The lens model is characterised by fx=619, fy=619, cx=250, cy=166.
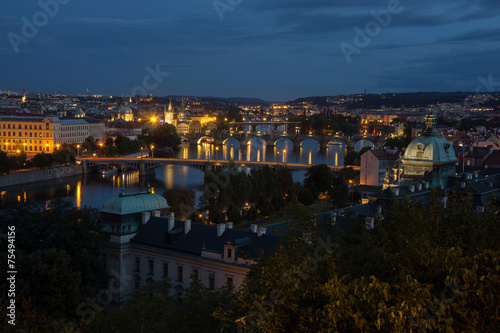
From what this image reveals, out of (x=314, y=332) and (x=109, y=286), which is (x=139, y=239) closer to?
(x=109, y=286)

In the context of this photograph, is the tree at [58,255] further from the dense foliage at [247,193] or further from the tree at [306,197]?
the tree at [306,197]

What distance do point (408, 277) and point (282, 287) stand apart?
1.12 metres

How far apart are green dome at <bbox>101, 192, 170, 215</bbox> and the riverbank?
2146 centimetres

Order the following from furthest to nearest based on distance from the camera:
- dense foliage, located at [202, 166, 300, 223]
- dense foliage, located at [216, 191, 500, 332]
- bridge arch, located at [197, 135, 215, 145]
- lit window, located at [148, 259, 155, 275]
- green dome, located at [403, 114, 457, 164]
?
bridge arch, located at [197, 135, 215, 145], dense foliage, located at [202, 166, 300, 223], green dome, located at [403, 114, 457, 164], lit window, located at [148, 259, 155, 275], dense foliage, located at [216, 191, 500, 332]

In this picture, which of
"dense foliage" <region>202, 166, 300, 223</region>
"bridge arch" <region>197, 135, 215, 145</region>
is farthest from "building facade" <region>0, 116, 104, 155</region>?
"dense foliage" <region>202, 166, 300, 223</region>

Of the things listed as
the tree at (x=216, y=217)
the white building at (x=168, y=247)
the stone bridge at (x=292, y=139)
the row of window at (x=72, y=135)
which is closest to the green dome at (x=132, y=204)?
the white building at (x=168, y=247)

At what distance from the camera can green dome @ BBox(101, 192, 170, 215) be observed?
1337 centimetres

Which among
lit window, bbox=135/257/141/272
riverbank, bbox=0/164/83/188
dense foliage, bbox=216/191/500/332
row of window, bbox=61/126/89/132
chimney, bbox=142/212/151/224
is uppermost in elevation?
dense foliage, bbox=216/191/500/332

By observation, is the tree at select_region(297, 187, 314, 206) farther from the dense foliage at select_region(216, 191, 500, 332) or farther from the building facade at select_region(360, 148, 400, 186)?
the dense foliage at select_region(216, 191, 500, 332)

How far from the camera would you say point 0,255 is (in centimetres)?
1001

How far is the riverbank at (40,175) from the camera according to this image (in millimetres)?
33375

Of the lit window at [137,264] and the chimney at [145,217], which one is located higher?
the chimney at [145,217]

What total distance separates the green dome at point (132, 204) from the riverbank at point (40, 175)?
21.5m

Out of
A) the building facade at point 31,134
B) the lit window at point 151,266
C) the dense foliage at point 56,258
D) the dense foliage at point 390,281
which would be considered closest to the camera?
the dense foliage at point 390,281
